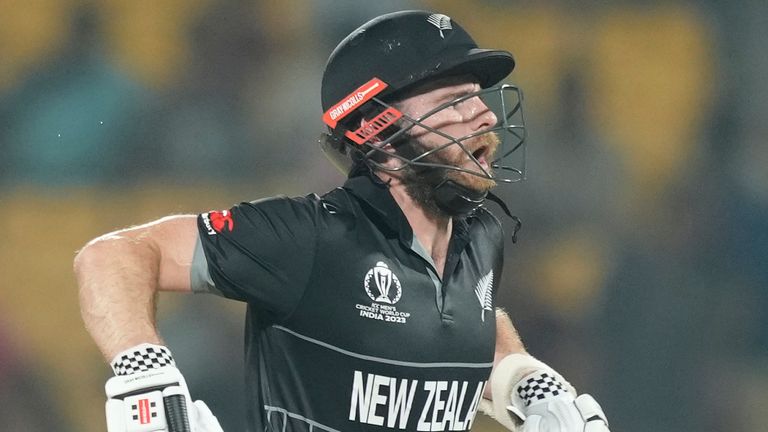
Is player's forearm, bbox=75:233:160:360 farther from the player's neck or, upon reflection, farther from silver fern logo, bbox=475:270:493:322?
silver fern logo, bbox=475:270:493:322

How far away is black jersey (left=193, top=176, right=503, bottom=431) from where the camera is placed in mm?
1783

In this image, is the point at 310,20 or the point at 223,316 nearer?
the point at 223,316

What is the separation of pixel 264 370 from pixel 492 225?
2.04 ft

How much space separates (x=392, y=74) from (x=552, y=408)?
26.7 inches

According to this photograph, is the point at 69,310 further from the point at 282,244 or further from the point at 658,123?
the point at 658,123

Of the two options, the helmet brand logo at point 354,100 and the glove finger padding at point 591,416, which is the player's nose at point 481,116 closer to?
the helmet brand logo at point 354,100

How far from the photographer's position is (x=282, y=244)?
5.86 ft

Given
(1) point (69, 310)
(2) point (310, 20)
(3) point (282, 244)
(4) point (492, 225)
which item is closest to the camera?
(3) point (282, 244)

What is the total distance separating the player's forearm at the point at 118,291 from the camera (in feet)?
5.28

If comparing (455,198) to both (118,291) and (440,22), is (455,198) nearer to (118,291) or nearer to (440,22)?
(440,22)

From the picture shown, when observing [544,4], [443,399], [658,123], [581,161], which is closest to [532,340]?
[581,161]

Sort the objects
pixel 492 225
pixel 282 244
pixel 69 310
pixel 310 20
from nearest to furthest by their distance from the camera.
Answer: pixel 282 244, pixel 492 225, pixel 69 310, pixel 310 20

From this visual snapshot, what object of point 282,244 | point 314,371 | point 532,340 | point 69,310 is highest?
point 282,244

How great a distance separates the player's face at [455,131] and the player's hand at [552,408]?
16.0 inches
